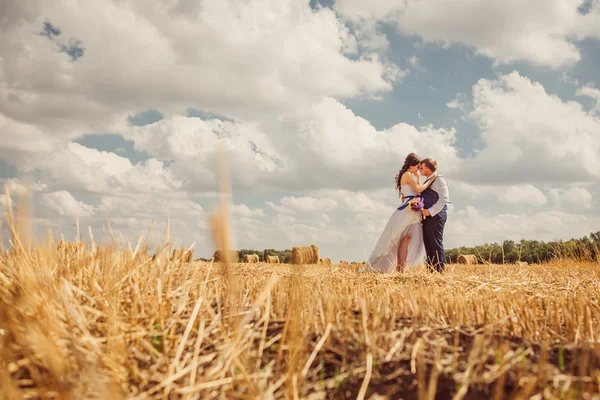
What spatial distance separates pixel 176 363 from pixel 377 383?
28.6 inches

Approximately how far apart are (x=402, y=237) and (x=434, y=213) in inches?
28.8

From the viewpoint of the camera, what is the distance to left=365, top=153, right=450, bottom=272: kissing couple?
7988 millimetres

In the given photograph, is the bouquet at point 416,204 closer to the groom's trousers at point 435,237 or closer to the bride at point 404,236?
the bride at point 404,236

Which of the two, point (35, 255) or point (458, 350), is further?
point (35, 255)

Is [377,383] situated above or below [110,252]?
below

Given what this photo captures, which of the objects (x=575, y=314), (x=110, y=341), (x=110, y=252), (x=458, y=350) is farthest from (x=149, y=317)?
(x=575, y=314)

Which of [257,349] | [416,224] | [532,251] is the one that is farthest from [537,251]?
[257,349]

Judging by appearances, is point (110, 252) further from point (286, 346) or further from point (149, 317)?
point (286, 346)

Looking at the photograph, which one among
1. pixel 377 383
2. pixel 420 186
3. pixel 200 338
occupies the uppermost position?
pixel 420 186

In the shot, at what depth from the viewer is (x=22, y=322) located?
76.4 inches

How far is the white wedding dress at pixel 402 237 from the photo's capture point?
816 cm

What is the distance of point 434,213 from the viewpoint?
7.95 metres

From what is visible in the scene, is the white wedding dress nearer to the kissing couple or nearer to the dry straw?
the kissing couple

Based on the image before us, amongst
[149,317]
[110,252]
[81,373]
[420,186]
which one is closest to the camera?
[81,373]
